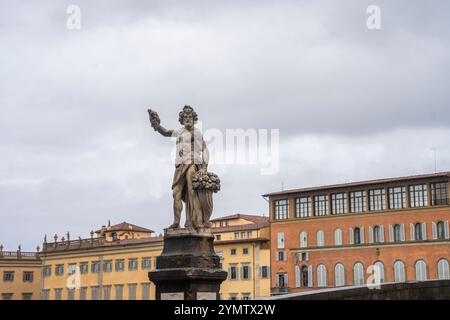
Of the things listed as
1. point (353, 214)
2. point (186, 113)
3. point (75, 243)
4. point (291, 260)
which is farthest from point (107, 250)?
point (186, 113)

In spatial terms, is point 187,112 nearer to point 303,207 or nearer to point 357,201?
point 357,201

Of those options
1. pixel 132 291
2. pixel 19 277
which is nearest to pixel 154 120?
pixel 132 291

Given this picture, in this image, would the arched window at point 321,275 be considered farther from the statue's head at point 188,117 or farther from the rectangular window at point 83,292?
the statue's head at point 188,117

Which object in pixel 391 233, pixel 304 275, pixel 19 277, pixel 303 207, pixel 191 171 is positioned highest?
pixel 303 207

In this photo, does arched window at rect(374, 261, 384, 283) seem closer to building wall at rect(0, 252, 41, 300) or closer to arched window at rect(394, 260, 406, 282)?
arched window at rect(394, 260, 406, 282)

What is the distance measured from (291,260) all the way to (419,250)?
15.0 metres

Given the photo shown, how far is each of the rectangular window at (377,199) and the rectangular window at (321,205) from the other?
5.62m

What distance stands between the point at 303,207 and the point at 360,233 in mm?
8268

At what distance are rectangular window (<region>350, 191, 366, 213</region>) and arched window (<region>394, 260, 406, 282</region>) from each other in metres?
7.14

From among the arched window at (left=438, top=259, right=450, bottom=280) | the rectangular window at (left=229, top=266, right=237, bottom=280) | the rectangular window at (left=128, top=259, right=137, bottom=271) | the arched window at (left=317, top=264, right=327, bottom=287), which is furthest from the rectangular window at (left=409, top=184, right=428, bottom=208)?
the rectangular window at (left=128, top=259, right=137, bottom=271)

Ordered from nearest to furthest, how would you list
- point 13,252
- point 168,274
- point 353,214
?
1. point 168,274
2. point 353,214
3. point 13,252

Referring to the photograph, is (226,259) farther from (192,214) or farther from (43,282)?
(192,214)

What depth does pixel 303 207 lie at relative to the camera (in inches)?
3460

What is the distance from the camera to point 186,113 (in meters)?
15.8
